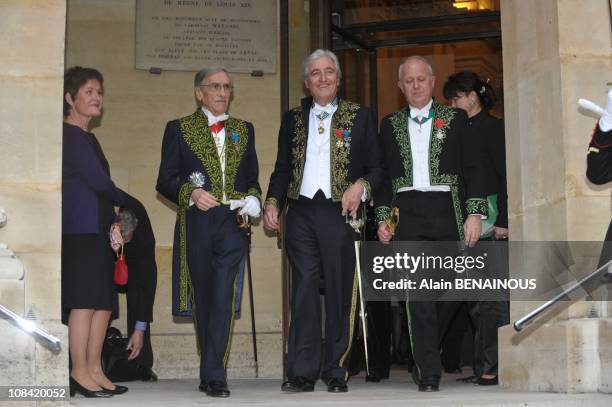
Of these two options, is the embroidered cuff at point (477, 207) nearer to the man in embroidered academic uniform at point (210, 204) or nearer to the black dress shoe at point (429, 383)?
the black dress shoe at point (429, 383)

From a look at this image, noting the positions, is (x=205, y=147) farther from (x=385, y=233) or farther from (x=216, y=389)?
(x=216, y=389)

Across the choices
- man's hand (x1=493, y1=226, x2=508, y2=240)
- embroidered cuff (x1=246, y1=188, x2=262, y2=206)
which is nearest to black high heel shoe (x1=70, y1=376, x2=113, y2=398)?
embroidered cuff (x1=246, y1=188, x2=262, y2=206)

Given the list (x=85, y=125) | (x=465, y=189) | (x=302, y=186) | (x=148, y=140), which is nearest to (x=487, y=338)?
(x=465, y=189)

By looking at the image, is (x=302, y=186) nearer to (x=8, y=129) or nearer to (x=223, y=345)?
(x=223, y=345)

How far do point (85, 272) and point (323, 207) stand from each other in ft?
4.61

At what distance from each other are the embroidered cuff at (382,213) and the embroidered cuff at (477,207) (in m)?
0.46

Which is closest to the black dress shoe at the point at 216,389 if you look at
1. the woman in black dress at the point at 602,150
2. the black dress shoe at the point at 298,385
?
the black dress shoe at the point at 298,385

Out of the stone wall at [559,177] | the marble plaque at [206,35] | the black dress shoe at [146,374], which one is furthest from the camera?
the marble plaque at [206,35]

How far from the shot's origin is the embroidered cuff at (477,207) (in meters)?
7.28

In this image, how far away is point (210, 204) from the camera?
726 centimetres

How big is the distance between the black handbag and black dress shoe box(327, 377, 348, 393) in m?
2.08

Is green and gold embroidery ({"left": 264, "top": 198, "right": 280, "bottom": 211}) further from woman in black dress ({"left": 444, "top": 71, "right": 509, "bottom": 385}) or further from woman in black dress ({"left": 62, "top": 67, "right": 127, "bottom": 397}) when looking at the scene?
woman in black dress ({"left": 444, "top": 71, "right": 509, "bottom": 385})

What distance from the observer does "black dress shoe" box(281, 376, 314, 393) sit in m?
7.15

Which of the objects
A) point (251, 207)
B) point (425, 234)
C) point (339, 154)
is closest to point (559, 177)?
point (425, 234)
